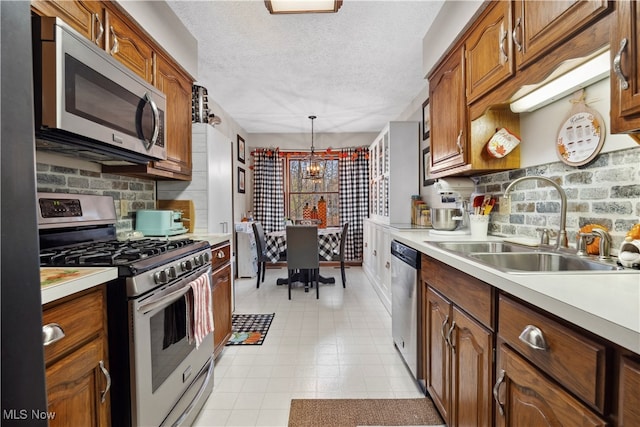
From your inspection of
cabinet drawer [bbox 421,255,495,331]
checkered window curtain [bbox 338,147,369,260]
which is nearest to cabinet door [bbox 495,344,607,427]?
cabinet drawer [bbox 421,255,495,331]

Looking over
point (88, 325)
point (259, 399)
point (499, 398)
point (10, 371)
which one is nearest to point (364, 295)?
point (259, 399)

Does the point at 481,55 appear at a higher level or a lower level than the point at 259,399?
higher

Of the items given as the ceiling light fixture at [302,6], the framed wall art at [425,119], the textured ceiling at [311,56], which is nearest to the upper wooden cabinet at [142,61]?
the textured ceiling at [311,56]

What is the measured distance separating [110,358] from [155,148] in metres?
1.16

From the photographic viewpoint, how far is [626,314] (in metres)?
0.61

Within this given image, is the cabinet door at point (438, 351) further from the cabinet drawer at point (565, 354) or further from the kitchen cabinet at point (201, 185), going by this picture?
the kitchen cabinet at point (201, 185)

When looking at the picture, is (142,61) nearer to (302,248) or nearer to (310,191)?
(302,248)

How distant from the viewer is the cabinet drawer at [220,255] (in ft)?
6.98

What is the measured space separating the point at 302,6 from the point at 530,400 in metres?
1.92

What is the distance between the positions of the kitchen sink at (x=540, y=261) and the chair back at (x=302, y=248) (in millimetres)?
2492

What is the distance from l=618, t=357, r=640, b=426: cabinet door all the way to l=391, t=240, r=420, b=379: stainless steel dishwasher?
4.11 ft

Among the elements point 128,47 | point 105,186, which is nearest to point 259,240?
point 105,186

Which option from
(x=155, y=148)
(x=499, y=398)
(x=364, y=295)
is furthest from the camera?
(x=364, y=295)

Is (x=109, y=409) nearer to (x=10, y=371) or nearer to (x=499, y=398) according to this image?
(x=10, y=371)
